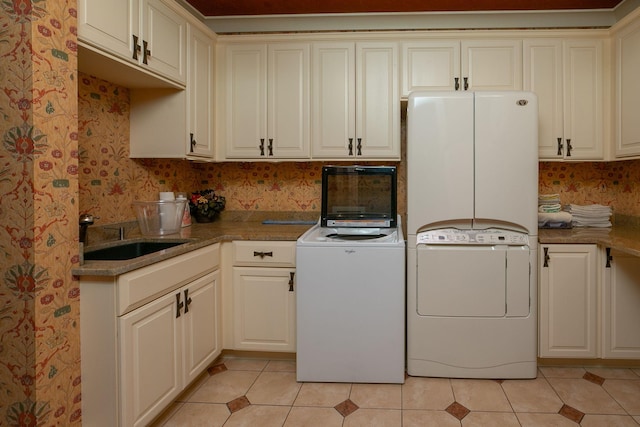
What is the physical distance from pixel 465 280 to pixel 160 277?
5.41ft

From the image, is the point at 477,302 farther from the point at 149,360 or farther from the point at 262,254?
the point at 149,360

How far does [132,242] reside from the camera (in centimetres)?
225

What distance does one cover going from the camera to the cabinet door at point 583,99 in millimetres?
2646

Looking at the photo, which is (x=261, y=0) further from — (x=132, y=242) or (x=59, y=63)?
(x=132, y=242)

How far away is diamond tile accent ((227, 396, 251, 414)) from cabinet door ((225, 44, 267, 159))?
1595 millimetres

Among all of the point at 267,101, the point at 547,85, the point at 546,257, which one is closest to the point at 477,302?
the point at 546,257

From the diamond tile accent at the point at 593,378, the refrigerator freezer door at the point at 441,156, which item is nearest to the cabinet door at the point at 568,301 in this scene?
the diamond tile accent at the point at 593,378

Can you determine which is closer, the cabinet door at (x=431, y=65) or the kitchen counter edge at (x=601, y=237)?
the kitchen counter edge at (x=601, y=237)

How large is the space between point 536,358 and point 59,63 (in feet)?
9.21

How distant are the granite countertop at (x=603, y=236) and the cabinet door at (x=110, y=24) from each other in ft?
8.17

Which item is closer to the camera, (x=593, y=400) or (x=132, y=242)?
(x=593, y=400)

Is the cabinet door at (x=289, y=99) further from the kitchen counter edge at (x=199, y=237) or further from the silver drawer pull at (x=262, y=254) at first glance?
the silver drawer pull at (x=262, y=254)

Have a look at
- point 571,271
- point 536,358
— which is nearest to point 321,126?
point 571,271

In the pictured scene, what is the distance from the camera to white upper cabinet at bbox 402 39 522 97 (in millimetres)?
2674
